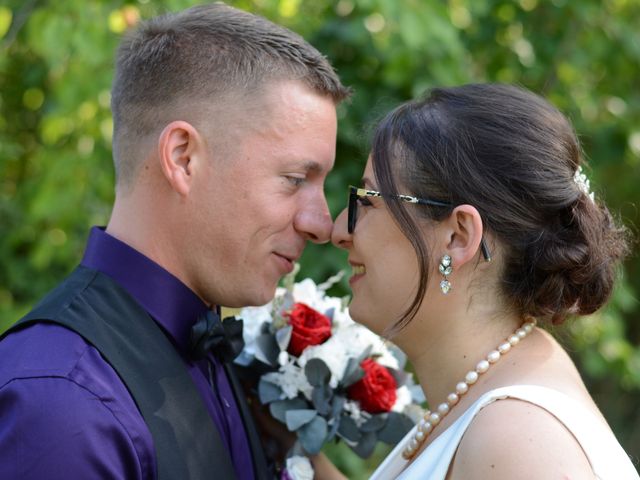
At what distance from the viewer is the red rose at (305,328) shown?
3277 mm

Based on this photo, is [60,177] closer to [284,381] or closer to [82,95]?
[82,95]

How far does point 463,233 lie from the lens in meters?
2.64

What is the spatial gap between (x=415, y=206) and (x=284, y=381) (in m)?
0.94

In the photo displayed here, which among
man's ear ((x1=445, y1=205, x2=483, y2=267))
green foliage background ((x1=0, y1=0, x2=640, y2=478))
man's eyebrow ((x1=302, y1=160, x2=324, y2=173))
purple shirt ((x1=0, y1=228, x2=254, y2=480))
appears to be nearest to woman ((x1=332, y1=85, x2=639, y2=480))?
man's ear ((x1=445, y1=205, x2=483, y2=267))

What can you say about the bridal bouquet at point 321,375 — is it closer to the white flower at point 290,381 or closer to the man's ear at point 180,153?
the white flower at point 290,381

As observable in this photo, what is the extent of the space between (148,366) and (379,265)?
0.79 m

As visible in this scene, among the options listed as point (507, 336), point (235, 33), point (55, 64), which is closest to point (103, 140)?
point (55, 64)

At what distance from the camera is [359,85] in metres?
5.03

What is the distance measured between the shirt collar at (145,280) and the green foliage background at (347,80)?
5.67ft

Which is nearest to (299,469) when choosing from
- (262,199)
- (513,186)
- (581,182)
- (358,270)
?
(358,270)

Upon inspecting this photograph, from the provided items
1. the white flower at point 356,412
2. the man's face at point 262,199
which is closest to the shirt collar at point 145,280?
the man's face at point 262,199

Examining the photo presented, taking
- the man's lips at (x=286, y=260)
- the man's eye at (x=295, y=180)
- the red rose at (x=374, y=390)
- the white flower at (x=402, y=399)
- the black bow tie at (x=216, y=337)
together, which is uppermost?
the man's eye at (x=295, y=180)

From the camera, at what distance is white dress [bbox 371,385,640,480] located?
230cm

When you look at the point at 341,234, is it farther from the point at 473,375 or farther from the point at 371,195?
the point at 473,375
